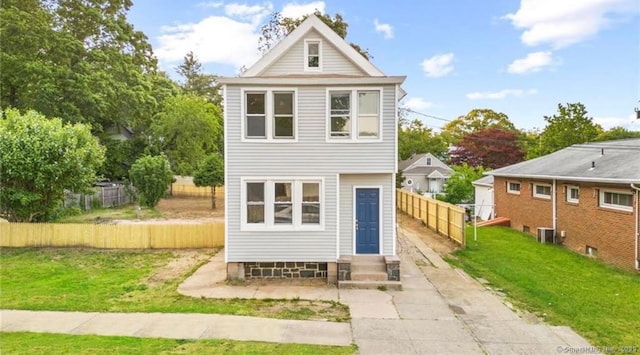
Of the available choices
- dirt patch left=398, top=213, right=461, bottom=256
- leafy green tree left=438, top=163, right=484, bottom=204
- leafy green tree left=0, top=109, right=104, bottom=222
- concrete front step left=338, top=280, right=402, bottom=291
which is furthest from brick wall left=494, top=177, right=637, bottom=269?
leafy green tree left=0, top=109, right=104, bottom=222

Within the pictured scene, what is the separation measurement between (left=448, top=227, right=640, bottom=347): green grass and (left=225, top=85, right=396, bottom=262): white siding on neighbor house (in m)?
5.03

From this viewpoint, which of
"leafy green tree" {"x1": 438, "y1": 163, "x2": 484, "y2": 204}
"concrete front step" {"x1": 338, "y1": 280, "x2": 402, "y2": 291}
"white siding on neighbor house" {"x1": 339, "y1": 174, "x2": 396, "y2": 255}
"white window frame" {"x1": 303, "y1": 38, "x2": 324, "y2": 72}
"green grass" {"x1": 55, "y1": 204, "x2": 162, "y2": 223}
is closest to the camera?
"concrete front step" {"x1": 338, "y1": 280, "x2": 402, "y2": 291}

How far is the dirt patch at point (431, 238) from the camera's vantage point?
52.9 feet

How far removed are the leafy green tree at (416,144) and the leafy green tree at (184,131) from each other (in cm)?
2537

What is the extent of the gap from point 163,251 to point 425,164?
3631 centimetres

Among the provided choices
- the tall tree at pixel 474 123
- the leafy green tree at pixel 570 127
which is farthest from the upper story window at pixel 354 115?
the tall tree at pixel 474 123

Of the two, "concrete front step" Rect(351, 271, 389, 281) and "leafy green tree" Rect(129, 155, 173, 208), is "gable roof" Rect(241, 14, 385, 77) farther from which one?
"leafy green tree" Rect(129, 155, 173, 208)

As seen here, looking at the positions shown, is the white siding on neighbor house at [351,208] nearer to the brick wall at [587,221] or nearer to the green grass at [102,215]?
the brick wall at [587,221]

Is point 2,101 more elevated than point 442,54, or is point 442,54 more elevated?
point 442,54

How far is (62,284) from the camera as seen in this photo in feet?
35.4

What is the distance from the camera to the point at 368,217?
11.9 meters

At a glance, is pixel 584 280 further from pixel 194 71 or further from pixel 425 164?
pixel 194 71

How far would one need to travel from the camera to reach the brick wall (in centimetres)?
1355

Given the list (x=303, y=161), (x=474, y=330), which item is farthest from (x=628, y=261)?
(x=303, y=161)
